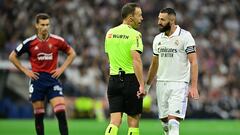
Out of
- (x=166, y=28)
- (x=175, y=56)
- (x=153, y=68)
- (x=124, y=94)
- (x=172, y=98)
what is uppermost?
(x=166, y=28)

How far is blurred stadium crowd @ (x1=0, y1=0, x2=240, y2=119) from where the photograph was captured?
25375 millimetres

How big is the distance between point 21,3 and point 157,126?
9.71 meters

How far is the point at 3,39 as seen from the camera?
1046 inches

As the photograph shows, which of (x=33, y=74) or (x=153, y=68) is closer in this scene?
(x=153, y=68)

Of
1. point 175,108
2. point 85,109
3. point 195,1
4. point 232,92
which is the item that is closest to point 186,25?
point 195,1

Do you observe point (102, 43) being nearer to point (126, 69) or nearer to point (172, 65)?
point (172, 65)

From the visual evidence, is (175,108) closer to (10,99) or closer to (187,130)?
(187,130)

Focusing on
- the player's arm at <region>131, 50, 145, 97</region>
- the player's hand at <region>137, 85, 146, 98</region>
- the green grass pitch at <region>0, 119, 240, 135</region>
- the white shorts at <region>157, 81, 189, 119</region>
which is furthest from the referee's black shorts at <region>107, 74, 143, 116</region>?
the green grass pitch at <region>0, 119, 240, 135</region>

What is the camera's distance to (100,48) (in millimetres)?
27516

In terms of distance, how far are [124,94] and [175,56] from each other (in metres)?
1.04

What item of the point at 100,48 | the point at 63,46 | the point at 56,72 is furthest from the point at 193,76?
the point at 100,48

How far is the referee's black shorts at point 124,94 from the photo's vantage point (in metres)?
11.8

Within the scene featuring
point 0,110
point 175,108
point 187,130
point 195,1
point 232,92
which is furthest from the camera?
point 195,1

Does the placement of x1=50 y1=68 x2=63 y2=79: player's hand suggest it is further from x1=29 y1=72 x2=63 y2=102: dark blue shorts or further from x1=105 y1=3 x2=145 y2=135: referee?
x1=105 y1=3 x2=145 y2=135: referee
